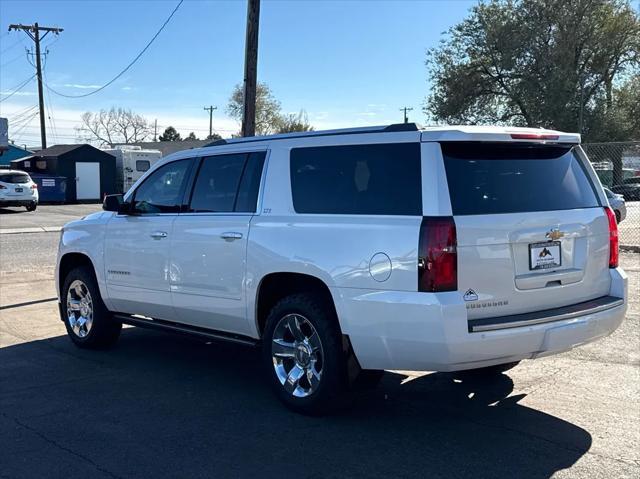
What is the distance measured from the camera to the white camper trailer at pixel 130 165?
3884cm

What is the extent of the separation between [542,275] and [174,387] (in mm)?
3063

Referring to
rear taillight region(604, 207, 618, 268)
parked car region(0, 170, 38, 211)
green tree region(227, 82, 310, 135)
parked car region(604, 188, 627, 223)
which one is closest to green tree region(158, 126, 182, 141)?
green tree region(227, 82, 310, 135)

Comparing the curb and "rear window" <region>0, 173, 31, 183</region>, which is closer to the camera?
the curb

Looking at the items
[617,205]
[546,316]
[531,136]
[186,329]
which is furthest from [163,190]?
[617,205]

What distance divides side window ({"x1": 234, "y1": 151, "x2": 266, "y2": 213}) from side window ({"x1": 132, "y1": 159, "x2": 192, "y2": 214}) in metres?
0.78

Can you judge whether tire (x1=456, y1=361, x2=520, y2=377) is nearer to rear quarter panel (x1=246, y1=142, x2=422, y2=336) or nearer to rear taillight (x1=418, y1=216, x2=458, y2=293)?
rear quarter panel (x1=246, y1=142, x2=422, y2=336)

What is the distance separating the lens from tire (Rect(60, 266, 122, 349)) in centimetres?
674

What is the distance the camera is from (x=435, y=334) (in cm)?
407

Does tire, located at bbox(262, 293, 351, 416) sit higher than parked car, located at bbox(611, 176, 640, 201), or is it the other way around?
parked car, located at bbox(611, 176, 640, 201)

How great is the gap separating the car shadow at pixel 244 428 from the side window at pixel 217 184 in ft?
4.90

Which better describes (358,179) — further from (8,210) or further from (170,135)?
(170,135)

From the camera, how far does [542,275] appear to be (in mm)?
4422

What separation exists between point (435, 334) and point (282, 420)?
1.41m

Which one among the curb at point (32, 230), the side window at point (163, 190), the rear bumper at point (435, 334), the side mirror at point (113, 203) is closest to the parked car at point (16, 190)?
the curb at point (32, 230)
